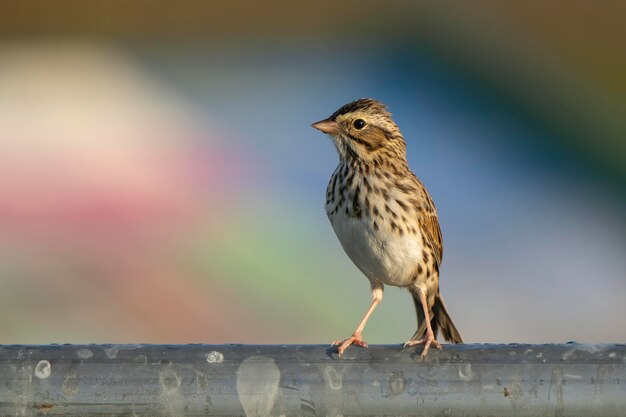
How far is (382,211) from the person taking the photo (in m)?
4.46

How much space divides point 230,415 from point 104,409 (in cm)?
24

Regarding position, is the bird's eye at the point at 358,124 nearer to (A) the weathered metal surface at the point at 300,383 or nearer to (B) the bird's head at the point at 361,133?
(B) the bird's head at the point at 361,133

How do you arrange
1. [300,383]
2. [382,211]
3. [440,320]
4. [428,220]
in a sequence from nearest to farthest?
[300,383] → [382,211] → [428,220] → [440,320]

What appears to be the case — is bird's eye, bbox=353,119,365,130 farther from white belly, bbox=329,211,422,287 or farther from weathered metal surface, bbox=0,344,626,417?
weathered metal surface, bbox=0,344,626,417

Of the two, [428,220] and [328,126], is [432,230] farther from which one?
[328,126]

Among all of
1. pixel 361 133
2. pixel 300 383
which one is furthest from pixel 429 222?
pixel 300 383

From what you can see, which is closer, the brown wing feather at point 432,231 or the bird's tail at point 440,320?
the brown wing feather at point 432,231

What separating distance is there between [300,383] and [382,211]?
7.05 feet

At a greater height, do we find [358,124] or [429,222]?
[358,124]

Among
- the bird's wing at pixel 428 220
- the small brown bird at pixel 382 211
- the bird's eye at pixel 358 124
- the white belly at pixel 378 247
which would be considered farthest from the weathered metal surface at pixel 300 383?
the bird's eye at pixel 358 124

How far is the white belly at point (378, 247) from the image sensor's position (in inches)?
175

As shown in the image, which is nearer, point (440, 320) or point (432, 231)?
point (432, 231)

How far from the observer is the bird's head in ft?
15.3

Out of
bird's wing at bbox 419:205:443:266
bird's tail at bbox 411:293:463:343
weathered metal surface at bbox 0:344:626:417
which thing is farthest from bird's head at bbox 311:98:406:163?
weathered metal surface at bbox 0:344:626:417
